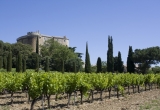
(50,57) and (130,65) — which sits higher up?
(50,57)

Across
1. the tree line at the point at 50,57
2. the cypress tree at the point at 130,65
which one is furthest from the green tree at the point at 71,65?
the cypress tree at the point at 130,65

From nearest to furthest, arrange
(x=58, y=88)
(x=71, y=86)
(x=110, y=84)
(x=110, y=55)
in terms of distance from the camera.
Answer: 1. (x=58, y=88)
2. (x=71, y=86)
3. (x=110, y=84)
4. (x=110, y=55)

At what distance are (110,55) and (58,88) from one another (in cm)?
3726

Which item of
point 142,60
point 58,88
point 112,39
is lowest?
point 58,88

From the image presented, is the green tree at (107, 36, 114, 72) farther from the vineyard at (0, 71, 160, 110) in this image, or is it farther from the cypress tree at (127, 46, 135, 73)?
the vineyard at (0, 71, 160, 110)

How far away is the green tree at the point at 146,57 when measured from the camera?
53438 mm

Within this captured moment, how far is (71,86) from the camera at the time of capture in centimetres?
1425

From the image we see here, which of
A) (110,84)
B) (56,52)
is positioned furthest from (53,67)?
(110,84)

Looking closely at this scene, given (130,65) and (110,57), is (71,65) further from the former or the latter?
(130,65)

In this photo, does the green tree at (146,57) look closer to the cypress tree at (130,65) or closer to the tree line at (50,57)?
the cypress tree at (130,65)

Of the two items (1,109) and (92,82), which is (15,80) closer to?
(1,109)

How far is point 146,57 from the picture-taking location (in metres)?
54.5

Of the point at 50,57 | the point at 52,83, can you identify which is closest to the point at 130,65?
the point at 50,57

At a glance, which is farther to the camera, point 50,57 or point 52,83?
point 50,57
